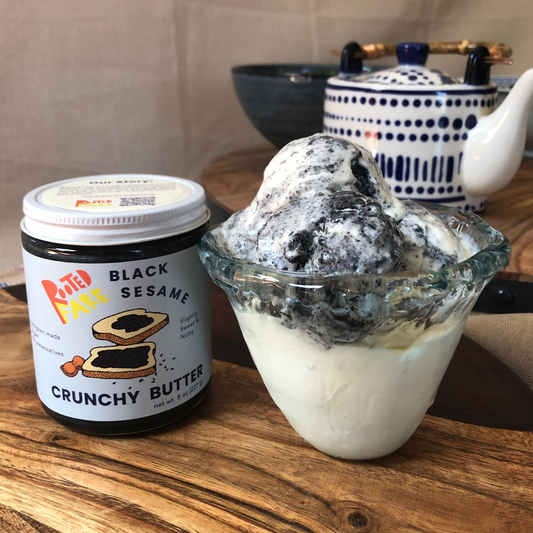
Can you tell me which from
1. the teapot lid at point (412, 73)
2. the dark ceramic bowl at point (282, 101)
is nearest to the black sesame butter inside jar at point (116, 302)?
the teapot lid at point (412, 73)

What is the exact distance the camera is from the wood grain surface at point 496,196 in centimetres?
75

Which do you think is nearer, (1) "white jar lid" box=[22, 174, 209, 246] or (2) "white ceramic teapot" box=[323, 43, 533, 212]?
(1) "white jar lid" box=[22, 174, 209, 246]

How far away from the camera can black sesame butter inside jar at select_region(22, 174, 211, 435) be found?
16.3 inches

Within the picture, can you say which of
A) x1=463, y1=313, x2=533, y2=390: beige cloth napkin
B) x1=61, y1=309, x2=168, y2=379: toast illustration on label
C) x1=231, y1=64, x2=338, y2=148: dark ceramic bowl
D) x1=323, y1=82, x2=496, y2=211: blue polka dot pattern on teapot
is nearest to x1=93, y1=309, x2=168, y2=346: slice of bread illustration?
Result: x1=61, y1=309, x2=168, y2=379: toast illustration on label

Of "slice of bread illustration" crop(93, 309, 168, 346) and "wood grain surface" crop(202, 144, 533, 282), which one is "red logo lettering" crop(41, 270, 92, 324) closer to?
"slice of bread illustration" crop(93, 309, 168, 346)

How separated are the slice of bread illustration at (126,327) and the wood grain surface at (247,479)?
0.30 feet

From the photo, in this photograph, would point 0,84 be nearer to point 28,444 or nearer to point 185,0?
point 185,0

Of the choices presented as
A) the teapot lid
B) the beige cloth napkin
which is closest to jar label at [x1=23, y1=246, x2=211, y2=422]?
the beige cloth napkin

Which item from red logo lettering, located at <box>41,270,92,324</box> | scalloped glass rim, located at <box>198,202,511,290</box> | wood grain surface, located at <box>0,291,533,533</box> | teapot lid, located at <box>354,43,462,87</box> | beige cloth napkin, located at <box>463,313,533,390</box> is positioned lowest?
beige cloth napkin, located at <box>463,313,533,390</box>

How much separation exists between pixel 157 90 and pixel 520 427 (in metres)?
1.06

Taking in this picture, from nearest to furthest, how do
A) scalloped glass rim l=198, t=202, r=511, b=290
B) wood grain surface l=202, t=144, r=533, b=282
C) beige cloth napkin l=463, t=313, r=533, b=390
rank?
scalloped glass rim l=198, t=202, r=511, b=290 → beige cloth napkin l=463, t=313, r=533, b=390 → wood grain surface l=202, t=144, r=533, b=282

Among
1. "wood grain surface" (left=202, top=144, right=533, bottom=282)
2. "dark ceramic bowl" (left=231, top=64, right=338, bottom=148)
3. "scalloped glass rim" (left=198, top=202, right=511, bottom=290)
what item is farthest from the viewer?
"dark ceramic bowl" (left=231, top=64, right=338, bottom=148)

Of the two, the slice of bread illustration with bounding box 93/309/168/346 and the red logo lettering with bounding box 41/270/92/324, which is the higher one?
the red logo lettering with bounding box 41/270/92/324

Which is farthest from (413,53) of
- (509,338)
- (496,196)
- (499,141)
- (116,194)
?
(116,194)
